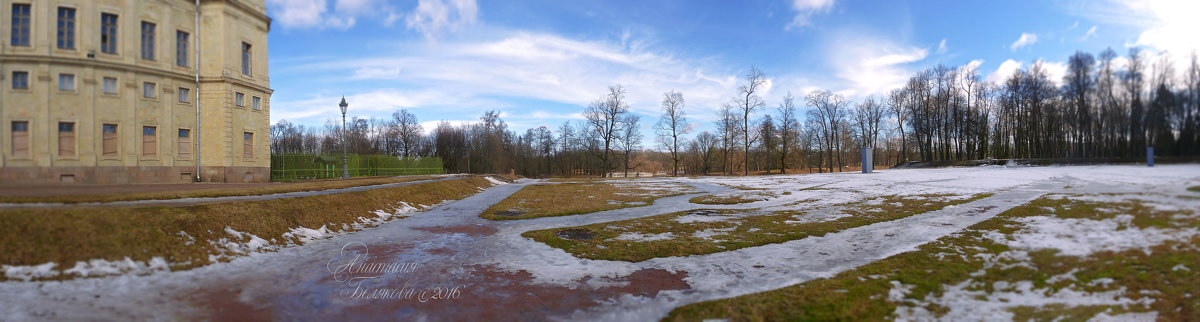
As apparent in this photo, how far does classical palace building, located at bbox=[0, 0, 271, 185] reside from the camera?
668 centimetres

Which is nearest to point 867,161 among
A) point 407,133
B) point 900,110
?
point 900,110

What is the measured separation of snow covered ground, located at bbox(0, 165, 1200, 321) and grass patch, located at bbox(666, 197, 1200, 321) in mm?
229

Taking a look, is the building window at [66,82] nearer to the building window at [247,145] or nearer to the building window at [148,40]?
the building window at [148,40]

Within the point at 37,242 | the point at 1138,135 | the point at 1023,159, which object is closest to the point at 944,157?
the point at 1023,159

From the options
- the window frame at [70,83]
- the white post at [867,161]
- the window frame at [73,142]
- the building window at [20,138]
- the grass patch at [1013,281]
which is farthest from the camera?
the white post at [867,161]

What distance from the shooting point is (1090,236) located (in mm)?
5734

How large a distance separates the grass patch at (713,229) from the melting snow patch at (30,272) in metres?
8.47

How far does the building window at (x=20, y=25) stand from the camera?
6600 mm

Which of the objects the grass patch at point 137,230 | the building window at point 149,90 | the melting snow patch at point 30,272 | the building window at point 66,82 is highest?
the building window at point 149,90

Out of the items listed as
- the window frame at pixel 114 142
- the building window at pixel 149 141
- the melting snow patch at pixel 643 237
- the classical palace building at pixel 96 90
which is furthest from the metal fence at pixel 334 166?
the melting snow patch at pixel 643 237

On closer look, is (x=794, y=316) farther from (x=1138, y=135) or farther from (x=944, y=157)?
(x=944, y=157)

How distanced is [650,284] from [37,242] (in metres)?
10.4

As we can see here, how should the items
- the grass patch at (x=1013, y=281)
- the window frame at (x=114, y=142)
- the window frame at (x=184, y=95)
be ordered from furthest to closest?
the window frame at (x=184, y=95) < the window frame at (x=114, y=142) < the grass patch at (x=1013, y=281)

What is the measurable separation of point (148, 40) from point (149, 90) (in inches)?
147
